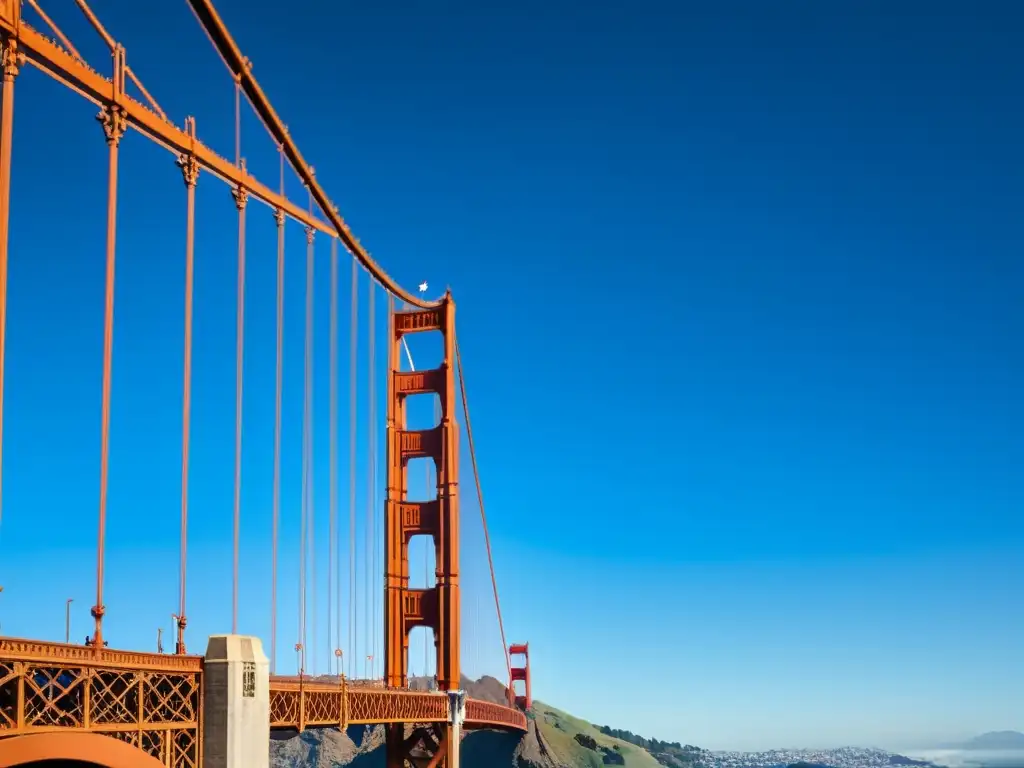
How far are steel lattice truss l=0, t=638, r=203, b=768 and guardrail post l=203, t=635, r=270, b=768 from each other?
251mm

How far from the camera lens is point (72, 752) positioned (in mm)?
18391

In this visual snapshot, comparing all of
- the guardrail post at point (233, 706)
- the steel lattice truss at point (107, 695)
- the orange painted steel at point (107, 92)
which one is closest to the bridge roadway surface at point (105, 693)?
the steel lattice truss at point (107, 695)

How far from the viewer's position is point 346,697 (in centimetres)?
3416

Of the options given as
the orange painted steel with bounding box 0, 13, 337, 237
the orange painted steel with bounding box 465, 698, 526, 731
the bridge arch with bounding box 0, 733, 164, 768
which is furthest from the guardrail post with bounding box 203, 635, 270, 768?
the orange painted steel with bounding box 465, 698, 526, 731

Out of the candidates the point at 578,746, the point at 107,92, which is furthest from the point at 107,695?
the point at 578,746

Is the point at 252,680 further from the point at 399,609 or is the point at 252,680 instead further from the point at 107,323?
the point at 399,609

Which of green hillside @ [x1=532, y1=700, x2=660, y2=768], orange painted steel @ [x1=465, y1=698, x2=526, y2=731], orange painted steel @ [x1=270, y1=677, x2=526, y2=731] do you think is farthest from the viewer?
green hillside @ [x1=532, y1=700, x2=660, y2=768]

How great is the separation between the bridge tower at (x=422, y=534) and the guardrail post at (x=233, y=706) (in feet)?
79.0

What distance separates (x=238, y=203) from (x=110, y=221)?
8.41 m

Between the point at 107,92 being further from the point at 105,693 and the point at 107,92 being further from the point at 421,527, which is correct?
the point at 421,527

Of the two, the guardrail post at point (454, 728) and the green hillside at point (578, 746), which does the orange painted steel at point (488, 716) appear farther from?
the green hillside at point (578, 746)

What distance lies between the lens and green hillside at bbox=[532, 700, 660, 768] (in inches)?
4518

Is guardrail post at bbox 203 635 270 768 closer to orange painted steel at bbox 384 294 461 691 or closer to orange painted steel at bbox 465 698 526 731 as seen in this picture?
orange painted steel at bbox 384 294 461 691

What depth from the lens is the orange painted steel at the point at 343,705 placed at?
3000cm
